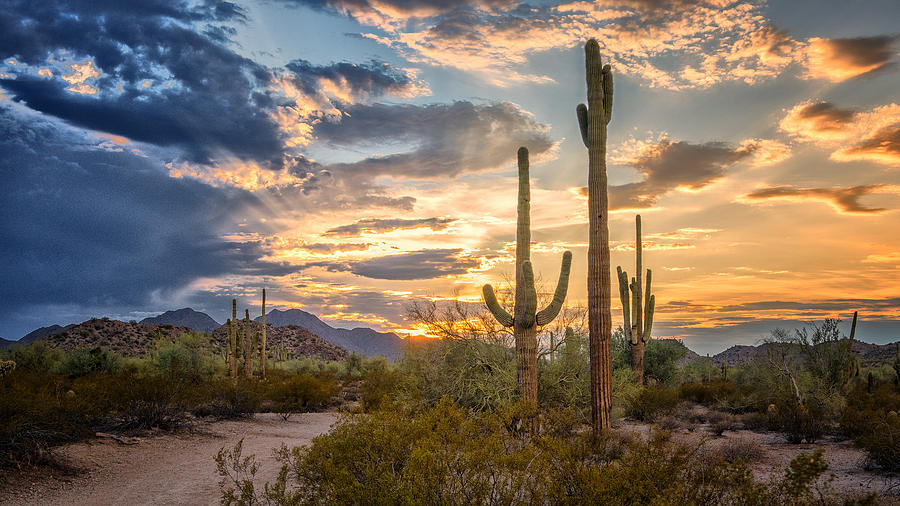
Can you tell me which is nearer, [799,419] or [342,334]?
[799,419]

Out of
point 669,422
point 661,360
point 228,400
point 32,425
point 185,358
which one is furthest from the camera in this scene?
point 185,358

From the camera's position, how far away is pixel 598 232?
12.3 metres

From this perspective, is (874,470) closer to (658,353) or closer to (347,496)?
(347,496)

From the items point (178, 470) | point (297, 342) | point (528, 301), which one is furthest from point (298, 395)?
point (297, 342)

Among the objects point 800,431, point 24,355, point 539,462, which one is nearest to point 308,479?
point 539,462

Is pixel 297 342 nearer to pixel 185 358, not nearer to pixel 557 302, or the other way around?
pixel 185 358

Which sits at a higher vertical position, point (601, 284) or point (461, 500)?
point (601, 284)

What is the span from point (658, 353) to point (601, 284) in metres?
24.8

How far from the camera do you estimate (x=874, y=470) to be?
37.1 feet

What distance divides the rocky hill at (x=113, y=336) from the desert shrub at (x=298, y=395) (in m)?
37.5

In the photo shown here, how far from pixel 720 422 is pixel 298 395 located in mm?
17110

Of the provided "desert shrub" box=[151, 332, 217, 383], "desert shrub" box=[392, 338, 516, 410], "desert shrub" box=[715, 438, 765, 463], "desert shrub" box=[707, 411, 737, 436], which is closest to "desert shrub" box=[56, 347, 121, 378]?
"desert shrub" box=[151, 332, 217, 383]

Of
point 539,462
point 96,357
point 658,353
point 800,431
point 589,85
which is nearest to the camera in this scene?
point 539,462

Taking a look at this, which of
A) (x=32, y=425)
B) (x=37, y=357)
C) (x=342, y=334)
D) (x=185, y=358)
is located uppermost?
(x=32, y=425)
